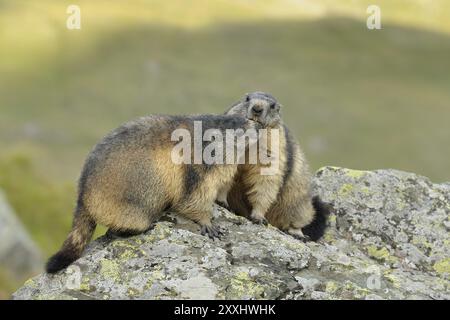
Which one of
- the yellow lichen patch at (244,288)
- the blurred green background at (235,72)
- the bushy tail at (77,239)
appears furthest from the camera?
the blurred green background at (235,72)

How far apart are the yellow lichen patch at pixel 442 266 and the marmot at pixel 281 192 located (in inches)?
65.5

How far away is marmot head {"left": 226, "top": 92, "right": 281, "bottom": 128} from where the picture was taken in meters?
9.65

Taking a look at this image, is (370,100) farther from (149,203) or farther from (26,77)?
(149,203)

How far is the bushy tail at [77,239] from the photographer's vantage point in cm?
832

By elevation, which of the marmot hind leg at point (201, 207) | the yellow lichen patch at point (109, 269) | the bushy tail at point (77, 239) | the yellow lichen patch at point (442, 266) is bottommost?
the yellow lichen patch at point (442, 266)

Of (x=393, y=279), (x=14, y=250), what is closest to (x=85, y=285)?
(x=393, y=279)

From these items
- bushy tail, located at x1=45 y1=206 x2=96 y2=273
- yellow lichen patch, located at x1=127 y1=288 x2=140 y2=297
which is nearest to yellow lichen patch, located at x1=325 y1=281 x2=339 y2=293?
yellow lichen patch, located at x1=127 y1=288 x2=140 y2=297

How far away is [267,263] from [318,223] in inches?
90.7

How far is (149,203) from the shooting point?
8672 mm

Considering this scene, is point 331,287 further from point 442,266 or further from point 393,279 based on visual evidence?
point 442,266

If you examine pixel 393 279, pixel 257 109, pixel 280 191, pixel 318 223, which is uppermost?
pixel 257 109

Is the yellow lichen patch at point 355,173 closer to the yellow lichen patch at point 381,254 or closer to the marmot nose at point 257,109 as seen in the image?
the yellow lichen patch at point 381,254

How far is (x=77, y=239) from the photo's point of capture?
859cm

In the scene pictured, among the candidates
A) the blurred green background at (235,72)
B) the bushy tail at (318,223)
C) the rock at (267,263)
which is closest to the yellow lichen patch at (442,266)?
the rock at (267,263)
